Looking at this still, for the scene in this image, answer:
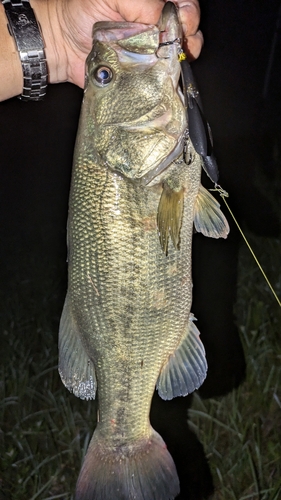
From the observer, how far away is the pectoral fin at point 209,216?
1707 mm

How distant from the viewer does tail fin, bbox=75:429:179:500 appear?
1796mm

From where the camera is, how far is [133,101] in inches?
64.2

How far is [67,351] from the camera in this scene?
183 centimetres

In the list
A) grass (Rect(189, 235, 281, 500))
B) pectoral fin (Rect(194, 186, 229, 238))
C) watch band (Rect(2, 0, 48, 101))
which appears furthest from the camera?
grass (Rect(189, 235, 281, 500))

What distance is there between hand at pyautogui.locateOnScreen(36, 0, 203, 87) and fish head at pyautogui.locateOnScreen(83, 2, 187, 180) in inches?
6.7

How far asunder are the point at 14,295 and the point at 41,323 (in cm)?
53

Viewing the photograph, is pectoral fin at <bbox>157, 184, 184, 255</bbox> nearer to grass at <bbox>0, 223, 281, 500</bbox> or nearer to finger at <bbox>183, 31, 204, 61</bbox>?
finger at <bbox>183, 31, 204, 61</bbox>

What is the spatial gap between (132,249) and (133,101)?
452 millimetres

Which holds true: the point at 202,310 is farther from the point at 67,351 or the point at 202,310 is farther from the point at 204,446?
the point at 67,351

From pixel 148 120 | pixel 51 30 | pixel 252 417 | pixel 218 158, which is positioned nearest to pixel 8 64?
pixel 51 30

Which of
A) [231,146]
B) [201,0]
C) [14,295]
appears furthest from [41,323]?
[201,0]

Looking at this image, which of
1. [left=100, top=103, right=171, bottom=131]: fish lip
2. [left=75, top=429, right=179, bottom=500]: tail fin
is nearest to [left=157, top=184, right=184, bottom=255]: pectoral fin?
[left=100, top=103, right=171, bottom=131]: fish lip

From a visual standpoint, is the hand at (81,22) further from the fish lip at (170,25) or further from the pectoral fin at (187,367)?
the pectoral fin at (187,367)

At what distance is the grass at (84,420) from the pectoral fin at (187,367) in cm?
201
